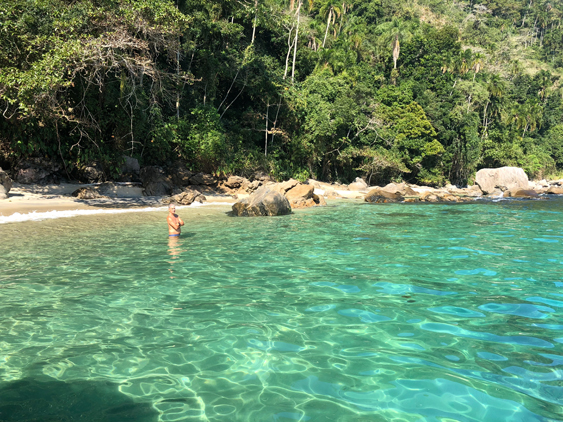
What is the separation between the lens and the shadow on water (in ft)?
8.95

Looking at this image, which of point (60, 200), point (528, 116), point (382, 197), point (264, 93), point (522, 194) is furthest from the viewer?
point (528, 116)

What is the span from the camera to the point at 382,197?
78.9 ft

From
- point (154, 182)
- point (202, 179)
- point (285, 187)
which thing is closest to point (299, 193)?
point (285, 187)

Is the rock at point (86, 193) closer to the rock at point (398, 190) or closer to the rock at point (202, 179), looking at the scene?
the rock at point (202, 179)

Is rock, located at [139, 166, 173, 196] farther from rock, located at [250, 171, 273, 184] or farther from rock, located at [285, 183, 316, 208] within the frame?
rock, located at [250, 171, 273, 184]

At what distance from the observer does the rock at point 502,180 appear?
1287 inches

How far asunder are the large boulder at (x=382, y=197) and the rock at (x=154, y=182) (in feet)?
38.2

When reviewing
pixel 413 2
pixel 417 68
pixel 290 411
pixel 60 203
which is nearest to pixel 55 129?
pixel 60 203

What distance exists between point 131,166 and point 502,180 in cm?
2912

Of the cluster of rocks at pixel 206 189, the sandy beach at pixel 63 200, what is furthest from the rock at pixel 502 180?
the sandy beach at pixel 63 200

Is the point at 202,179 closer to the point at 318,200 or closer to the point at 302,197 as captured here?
the point at 302,197

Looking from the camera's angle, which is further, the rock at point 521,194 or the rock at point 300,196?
the rock at point 521,194

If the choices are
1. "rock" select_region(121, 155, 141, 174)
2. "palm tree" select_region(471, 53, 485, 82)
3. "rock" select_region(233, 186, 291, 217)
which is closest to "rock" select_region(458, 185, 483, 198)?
"rock" select_region(233, 186, 291, 217)

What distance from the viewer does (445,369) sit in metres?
3.39
